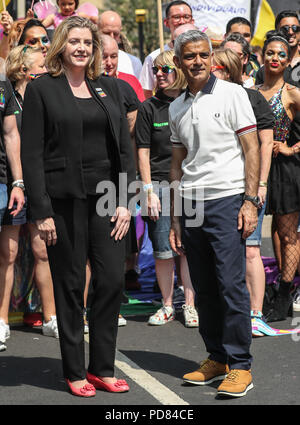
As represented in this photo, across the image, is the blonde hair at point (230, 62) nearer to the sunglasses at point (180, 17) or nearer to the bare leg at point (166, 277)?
the bare leg at point (166, 277)

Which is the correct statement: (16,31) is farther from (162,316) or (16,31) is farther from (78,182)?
(78,182)

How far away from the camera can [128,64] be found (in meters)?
8.90

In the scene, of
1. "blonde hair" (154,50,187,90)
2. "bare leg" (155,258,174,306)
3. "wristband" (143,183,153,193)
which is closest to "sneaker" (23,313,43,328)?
"bare leg" (155,258,174,306)

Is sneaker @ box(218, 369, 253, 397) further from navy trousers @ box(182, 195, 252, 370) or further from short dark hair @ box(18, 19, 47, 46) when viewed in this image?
short dark hair @ box(18, 19, 47, 46)

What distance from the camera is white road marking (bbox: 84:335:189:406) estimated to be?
5.10 m

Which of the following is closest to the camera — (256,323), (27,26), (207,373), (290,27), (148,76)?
(207,373)

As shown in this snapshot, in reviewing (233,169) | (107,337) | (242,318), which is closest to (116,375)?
(107,337)

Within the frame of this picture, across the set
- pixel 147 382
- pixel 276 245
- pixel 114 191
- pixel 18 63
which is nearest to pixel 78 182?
pixel 114 191

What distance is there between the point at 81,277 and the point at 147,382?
82 centimetres

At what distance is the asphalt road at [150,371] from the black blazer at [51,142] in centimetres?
113

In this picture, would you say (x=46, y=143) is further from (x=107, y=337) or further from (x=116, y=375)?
(x=116, y=375)

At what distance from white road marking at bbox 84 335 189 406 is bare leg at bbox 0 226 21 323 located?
1120 mm

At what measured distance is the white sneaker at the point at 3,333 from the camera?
6.39 meters

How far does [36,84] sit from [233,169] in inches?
50.2
